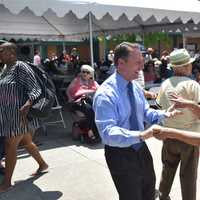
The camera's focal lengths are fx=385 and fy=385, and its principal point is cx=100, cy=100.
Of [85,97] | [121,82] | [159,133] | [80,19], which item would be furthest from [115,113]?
[80,19]

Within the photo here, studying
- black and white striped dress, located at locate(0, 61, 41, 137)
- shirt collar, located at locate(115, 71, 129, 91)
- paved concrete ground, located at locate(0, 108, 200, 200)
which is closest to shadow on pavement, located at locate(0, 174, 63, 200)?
paved concrete ground, located at locate(0, 108, 200, 200)

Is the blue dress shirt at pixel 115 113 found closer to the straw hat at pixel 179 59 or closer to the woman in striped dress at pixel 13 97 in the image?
the straw hat at pixel 179 59

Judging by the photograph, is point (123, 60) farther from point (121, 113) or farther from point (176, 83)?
point (176, 83)

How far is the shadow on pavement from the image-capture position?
4.25 metres

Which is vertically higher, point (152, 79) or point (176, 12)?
point (176, 12)

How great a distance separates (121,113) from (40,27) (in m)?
12.6

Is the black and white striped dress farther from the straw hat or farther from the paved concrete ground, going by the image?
the straw hat

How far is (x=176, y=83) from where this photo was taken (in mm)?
3363

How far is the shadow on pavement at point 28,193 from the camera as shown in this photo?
4.25 m

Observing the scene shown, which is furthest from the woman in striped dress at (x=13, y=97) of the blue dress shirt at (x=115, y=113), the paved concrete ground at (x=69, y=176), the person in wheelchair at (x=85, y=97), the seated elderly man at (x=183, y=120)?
the person in wheelchair at (x=85, y=97)

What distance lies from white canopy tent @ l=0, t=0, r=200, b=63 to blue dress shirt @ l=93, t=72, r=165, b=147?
4192mm

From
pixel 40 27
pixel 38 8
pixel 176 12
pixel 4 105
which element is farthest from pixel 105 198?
pixel 40 27

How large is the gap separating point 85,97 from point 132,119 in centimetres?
414

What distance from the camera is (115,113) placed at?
2.52 m
